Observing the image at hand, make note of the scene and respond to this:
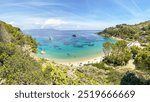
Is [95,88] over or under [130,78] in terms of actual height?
over

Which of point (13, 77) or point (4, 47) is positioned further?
point (4, 47)

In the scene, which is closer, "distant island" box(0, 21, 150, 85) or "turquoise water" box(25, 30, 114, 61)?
"distant island" box(0, 21, 150, 85)

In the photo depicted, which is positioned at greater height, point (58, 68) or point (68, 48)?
point (58, 68)

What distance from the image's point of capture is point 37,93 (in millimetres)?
4629

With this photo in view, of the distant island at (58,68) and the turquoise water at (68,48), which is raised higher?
the distant island at (58,68)

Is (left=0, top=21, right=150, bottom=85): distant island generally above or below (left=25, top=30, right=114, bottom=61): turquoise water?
above

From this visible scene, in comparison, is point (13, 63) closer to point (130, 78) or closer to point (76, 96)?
point (130, 78)

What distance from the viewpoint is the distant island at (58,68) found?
11.3 m

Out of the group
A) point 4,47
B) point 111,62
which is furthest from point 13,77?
point 111,62

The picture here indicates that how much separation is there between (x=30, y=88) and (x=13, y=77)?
5758 millimetres

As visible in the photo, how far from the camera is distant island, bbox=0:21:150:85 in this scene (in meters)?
11.3

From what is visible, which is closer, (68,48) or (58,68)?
(58,68)

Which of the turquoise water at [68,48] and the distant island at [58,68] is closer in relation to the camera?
the distant island at [58,68]

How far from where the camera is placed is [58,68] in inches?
796
